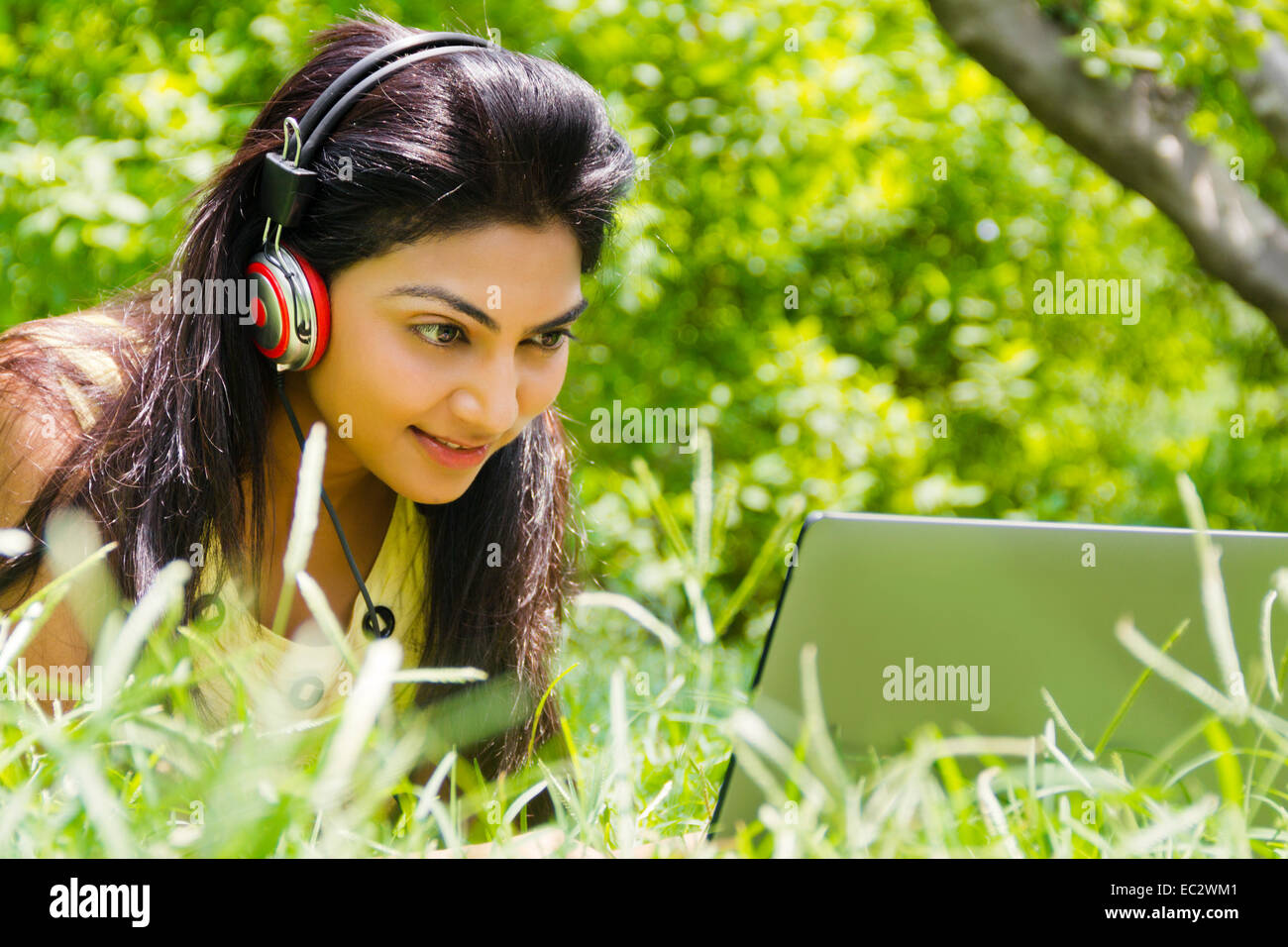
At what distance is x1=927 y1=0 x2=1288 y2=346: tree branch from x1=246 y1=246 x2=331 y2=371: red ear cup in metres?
1.73

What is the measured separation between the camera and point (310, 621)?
1.64m

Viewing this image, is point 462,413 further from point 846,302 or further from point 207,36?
point 846,302

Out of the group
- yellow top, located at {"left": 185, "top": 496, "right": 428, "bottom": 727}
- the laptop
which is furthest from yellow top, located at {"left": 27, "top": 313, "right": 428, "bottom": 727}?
the laptop

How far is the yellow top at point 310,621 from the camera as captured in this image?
138 centimetres

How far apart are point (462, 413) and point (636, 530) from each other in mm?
1543

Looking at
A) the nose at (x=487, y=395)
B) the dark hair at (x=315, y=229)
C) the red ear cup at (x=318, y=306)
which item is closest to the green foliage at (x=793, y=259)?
the nose at (x=487, y=395)

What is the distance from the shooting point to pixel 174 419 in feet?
4.60

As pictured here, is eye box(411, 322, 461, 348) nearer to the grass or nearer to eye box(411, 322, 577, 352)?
eye box(411, 322, 577, 352)

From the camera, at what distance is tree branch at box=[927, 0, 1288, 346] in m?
2.54

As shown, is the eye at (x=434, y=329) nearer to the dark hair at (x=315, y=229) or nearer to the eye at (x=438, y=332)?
the eye at (x=438, y=332)

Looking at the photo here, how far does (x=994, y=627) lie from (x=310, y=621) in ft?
3.47

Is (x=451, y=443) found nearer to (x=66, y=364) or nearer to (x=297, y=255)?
(x=297, y=255)

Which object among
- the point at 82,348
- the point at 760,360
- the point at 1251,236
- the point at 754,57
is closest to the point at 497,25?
the point at 754,57

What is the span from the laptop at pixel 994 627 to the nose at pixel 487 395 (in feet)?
1.99
